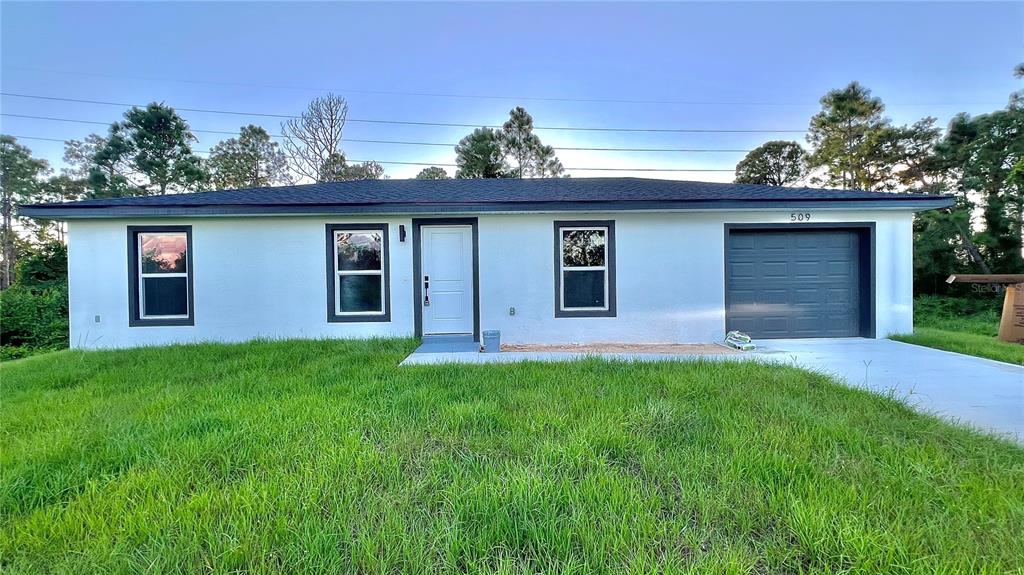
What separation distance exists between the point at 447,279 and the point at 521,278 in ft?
4.34

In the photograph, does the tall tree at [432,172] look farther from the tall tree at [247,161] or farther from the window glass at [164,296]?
the window glass at [164,296]

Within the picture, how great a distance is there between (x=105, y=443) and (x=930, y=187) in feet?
74.7

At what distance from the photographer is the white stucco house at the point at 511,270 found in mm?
6367

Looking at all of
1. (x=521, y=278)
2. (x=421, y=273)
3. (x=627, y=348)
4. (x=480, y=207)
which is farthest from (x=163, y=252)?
(x=627, y=348)

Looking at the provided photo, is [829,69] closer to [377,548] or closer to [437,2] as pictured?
[437,2]

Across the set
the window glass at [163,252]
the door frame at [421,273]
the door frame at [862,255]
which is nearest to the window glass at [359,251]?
the door frame at [421,273]

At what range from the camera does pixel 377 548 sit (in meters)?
1.64

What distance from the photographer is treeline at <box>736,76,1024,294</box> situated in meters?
12.0

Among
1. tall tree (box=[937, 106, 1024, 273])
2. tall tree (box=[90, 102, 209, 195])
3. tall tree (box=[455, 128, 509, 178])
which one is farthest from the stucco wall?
tall tree (box=[90, 102, 209, 195])

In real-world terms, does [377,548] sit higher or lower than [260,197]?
lower

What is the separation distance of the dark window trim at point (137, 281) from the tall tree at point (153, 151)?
62.2ft

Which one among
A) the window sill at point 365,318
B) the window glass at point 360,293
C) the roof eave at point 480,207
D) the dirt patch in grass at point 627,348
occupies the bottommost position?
the dirt patch in grass at point 627,348

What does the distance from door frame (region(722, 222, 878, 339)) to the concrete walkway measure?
1.65 ft

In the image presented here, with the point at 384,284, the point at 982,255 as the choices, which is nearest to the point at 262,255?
the point at 384,284
